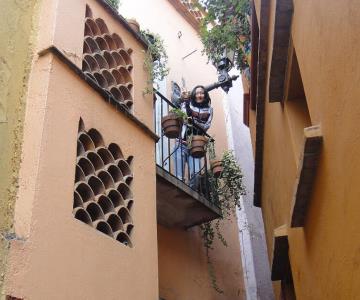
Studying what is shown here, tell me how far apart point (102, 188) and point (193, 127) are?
4.10m

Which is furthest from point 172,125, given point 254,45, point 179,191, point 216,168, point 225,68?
point 225,68

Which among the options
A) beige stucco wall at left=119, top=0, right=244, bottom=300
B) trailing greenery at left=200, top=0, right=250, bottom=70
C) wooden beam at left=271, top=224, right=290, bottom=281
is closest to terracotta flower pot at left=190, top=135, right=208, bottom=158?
beige stucco wall at left=119, top=0, right=244, bottom=300

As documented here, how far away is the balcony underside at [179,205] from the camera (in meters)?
7.31

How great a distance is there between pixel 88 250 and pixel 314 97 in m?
2.18

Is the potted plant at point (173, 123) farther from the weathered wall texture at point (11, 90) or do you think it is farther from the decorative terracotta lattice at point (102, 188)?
the weathered wall texture at point (11, 90)

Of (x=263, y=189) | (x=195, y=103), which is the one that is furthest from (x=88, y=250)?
(x=195, y=103)

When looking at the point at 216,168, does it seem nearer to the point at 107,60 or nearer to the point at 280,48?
the point at 107,60

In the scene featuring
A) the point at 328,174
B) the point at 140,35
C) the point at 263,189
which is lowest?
the point at 328,174

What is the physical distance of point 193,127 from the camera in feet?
29.7

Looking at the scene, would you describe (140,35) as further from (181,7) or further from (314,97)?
(181,7)

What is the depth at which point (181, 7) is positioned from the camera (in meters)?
13.3

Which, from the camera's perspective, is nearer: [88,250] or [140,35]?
[88,250]

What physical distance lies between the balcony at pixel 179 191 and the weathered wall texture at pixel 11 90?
2.52m

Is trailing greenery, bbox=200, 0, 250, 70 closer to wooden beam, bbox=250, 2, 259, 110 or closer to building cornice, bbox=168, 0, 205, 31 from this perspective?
wooden beam, bbox=250, 2, 259, 110
